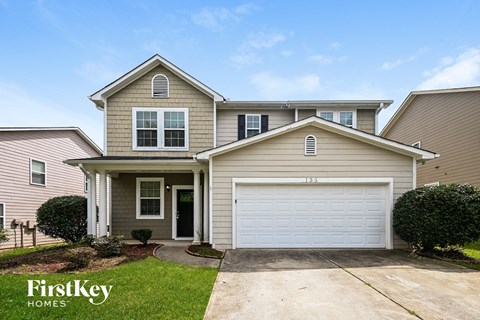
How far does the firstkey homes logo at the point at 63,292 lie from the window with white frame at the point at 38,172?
997 cm

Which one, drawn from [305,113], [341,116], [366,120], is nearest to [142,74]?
[305,113]

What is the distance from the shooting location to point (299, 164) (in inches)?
368

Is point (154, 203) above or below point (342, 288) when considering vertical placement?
above

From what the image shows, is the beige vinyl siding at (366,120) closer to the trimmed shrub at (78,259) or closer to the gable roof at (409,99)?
the gable roof at (409,99)

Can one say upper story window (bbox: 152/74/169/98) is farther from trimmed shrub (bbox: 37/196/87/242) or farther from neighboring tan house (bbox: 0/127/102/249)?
neighboring tan house (bbox: 0/127/102/249)

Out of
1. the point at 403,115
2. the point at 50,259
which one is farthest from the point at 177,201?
the point at 403,115

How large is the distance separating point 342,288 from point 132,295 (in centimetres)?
376

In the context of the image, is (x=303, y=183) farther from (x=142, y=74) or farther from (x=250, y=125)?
(x=142, y=74)

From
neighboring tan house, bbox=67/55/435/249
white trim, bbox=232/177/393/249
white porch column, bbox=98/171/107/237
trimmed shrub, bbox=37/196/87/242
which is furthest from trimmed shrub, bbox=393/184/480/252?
trimmed shrub, bbox=37/196/87/242

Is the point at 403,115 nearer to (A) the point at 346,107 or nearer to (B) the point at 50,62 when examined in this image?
(A) the point at 346,107

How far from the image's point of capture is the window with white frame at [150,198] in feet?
38.4

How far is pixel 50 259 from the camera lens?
7.70m

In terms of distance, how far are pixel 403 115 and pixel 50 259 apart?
18.0 m

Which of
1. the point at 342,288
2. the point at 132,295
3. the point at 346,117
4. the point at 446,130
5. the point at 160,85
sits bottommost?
the point at 342,288
